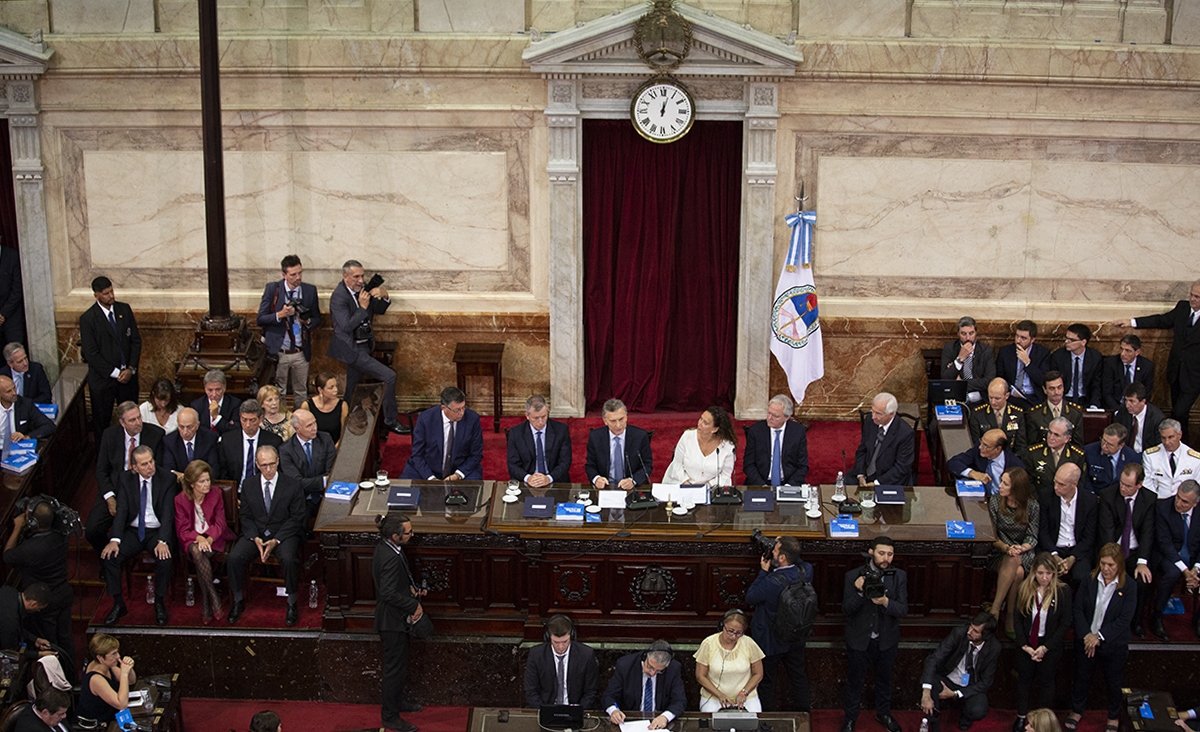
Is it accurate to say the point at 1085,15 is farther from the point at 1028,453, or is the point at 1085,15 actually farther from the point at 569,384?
the point at 569,384

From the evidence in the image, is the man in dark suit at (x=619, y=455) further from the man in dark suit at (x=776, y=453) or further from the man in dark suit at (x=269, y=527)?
the man in dark suit at (x=269, y=527)

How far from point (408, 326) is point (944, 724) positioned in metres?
6.02

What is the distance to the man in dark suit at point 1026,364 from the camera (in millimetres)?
11727

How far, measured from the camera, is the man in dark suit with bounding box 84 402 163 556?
1002 centimetres

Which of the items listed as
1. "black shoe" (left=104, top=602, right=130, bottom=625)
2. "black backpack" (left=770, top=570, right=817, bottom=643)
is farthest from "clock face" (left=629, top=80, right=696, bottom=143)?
"black shoe" (left=104, top=602, right=130, bottom=625)

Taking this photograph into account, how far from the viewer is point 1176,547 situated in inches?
379

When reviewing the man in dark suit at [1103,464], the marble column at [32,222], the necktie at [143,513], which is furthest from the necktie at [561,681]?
the marble column at [32,222]

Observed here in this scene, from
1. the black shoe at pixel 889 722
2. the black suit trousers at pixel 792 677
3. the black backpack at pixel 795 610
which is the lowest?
the black shoe at pixel 889 722

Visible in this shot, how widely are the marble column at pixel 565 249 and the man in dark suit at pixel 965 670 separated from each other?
4.63m

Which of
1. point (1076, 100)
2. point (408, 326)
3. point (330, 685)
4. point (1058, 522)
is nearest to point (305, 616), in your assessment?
point (330, 685)

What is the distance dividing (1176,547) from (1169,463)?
0.91 meters

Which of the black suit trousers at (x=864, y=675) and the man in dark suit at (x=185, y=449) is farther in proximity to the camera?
the man in dark suit at (x=185, y=449)

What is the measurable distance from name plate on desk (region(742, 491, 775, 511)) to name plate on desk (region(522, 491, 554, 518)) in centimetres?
140

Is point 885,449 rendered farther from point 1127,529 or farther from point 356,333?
point 356,333
